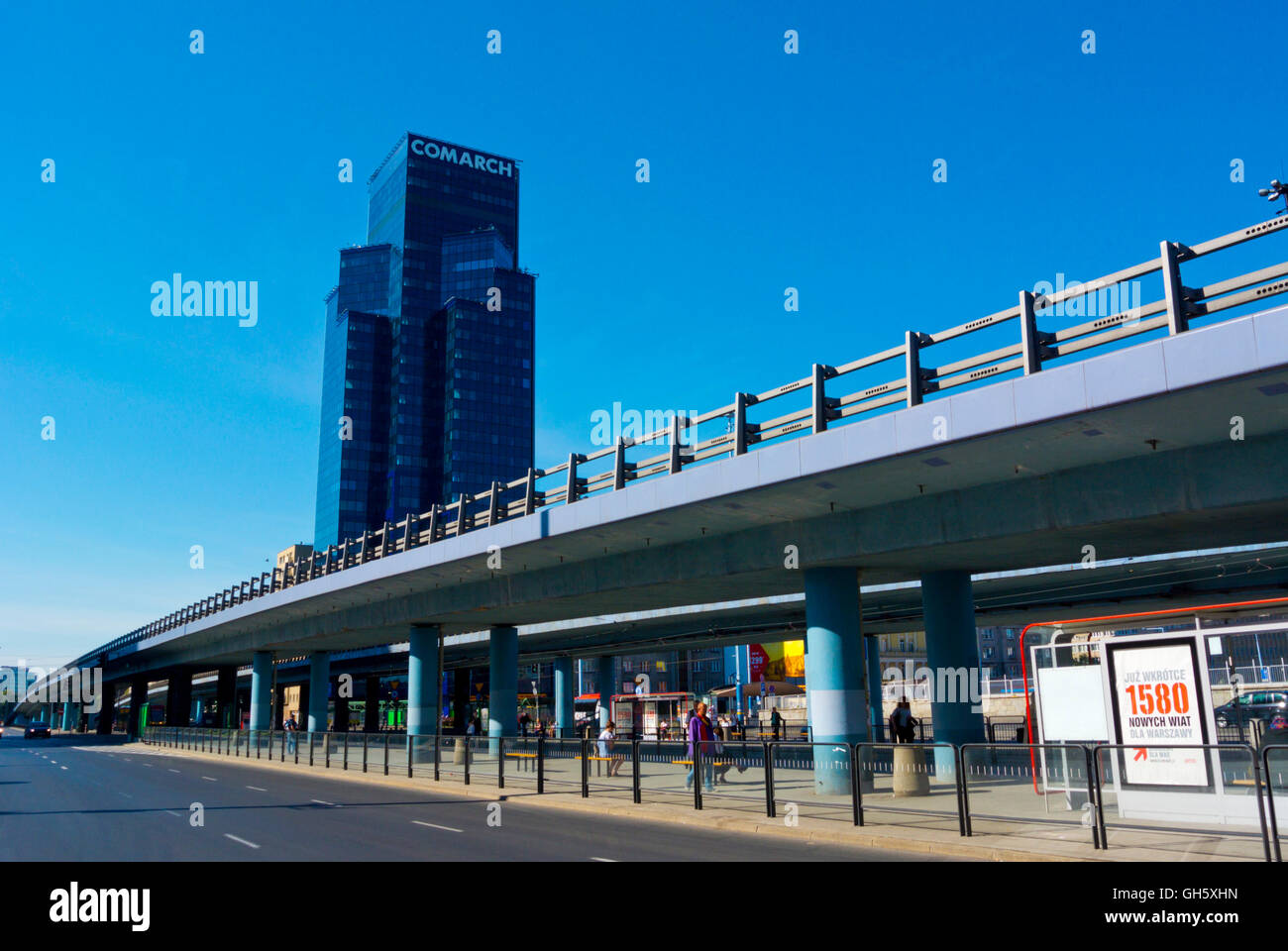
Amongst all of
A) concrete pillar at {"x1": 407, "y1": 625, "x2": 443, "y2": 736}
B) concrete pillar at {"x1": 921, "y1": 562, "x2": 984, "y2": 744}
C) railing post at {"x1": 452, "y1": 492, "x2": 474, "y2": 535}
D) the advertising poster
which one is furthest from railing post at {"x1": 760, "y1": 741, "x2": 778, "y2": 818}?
concrete pillar at {"x1": 407, "y1": 625, "x2": 443, "y2": 736}

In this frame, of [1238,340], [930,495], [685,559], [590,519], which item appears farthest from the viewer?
[685,559]

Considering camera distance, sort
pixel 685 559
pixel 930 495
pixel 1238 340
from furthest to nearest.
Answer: pixel 685 559
pixel 930 495
pixel 1238 340

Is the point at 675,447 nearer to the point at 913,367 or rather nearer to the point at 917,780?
the point at 913,367

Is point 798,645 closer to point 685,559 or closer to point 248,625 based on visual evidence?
point 248,625

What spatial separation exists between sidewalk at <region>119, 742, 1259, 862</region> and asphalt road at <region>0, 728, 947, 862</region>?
409 mm

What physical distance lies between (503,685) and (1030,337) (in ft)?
103

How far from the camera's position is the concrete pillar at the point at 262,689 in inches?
2431

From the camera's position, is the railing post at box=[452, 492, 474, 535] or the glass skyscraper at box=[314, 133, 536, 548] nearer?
the railing post at box=[452, 492, 474, 535]

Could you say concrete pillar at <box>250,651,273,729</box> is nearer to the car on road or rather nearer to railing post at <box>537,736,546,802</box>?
railing post at <box>537,736,546,802</box>

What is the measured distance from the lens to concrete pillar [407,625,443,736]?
4134 cm

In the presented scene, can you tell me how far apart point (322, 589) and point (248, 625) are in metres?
18.7

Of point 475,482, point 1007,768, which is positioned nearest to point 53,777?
point 1007,768

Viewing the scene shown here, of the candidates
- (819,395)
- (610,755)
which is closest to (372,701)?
(610,755)
